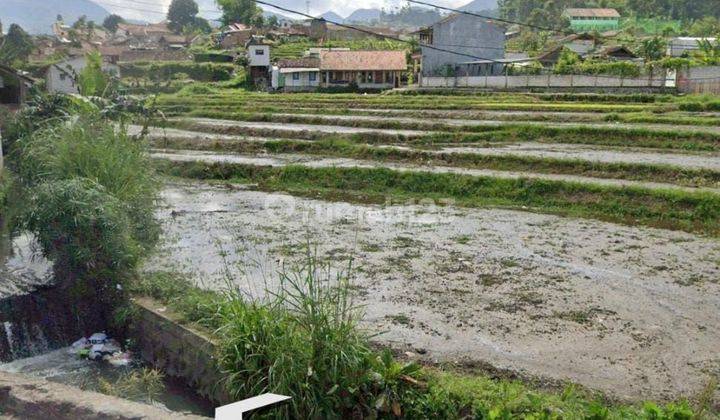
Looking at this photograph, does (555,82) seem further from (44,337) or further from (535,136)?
(44,337)

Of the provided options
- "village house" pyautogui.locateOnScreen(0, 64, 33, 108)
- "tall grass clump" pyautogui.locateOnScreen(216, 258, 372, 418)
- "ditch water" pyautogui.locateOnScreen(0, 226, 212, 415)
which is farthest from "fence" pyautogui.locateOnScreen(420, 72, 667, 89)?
"tall grass clump" pyautogui.locateOnScreen(216, 258, 372, 418)

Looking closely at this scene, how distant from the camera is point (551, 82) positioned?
3556 cm

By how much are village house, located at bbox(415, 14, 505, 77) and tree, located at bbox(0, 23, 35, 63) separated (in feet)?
84.2

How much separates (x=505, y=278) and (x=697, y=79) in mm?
27389

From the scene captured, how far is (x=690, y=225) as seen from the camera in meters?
12.0

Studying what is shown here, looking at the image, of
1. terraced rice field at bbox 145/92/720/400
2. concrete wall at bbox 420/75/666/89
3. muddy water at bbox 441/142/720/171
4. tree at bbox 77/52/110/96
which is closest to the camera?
terraced rice field at bbox 145/92/720/400

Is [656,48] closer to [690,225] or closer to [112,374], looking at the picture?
[690,225]

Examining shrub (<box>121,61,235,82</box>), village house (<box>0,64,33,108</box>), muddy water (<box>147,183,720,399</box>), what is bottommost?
muddy water (<box>147,183,720,399</box>)

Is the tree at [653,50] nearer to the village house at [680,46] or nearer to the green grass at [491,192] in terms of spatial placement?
the village house at [680,46]

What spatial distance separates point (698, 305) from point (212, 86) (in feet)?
118

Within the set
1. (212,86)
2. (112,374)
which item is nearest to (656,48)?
(212,86)

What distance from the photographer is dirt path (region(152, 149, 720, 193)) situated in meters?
14.3

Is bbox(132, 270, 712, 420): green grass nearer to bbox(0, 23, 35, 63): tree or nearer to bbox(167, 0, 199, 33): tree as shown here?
bbox(167, 0, 199, 33): tree

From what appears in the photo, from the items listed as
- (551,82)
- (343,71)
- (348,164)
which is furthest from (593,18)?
(348,164)
